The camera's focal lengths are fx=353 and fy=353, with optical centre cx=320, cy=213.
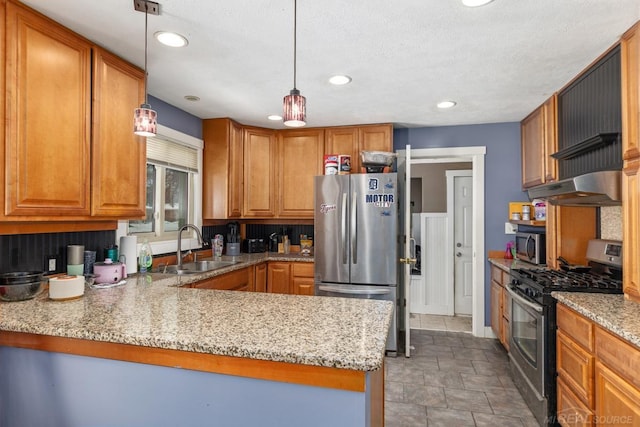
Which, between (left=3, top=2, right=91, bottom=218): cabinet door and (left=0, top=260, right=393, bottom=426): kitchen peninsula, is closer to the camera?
(left=0, top=260, right=393, bottom=426): kitchen peninsula

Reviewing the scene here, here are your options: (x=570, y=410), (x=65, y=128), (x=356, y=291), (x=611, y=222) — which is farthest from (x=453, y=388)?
(x=65, y=128)

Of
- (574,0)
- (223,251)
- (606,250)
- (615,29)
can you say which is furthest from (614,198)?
(223,251)

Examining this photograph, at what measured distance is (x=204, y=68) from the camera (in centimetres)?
243

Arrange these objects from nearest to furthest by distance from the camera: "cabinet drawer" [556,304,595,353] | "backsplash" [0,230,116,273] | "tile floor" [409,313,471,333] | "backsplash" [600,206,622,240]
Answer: "cabinet drawer" [556,304,595,353], "backsplash" [0,230,116,273], "backsplash" [600,206,622,240], "tile floor" [409,313,471,333]

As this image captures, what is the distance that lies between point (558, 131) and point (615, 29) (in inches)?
41.6

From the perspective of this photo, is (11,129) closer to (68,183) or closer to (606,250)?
(68,183)

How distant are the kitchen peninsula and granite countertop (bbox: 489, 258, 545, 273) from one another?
197 cm

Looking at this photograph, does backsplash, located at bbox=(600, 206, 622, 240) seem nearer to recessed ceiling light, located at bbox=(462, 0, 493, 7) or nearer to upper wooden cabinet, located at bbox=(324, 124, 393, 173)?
recessed ceiling light, located at bbox=(462, 0, 493, 7)

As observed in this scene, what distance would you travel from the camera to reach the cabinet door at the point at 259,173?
3.97m

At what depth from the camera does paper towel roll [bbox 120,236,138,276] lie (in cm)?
254

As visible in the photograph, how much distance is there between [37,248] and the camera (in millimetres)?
2064

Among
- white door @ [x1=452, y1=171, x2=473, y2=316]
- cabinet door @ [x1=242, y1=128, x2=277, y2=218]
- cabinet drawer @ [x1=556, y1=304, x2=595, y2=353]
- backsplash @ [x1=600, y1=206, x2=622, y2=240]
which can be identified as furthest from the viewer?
white door @ [x1=452, y1=171, x2=473, y2=316]

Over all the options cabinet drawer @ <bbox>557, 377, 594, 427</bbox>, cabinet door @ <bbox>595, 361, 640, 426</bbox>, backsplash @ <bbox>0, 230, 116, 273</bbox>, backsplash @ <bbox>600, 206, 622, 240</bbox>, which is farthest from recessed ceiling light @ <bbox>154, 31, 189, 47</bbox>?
backsplash @ <bbox>600, 206, 622, 240</bbox>

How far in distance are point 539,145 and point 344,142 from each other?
1.87 metres
